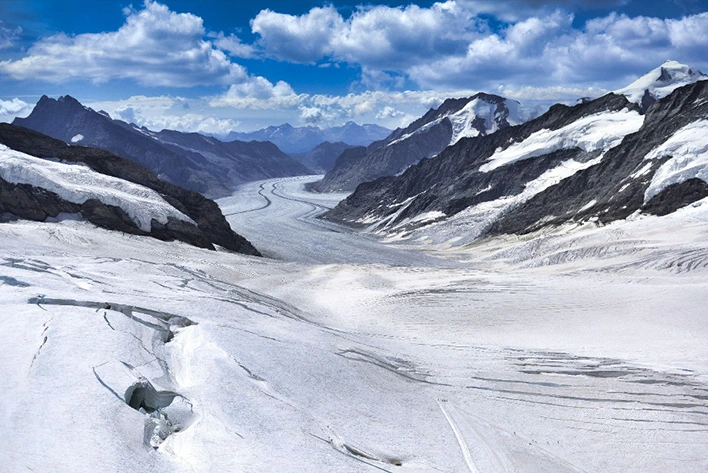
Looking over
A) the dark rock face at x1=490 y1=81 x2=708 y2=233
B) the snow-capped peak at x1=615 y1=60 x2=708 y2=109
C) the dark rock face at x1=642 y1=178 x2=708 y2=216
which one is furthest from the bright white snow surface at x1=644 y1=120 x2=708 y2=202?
the snow-capped peak at x1=615 y1=60 x2=708 y2=109

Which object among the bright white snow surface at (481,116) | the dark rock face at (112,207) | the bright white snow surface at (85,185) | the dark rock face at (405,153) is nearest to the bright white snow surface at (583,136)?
the dark rock face at (112,207)

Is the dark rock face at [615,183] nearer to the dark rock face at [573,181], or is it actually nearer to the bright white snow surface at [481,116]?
the dark rock face at [573,181]

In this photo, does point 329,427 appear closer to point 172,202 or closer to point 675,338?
point 675,338

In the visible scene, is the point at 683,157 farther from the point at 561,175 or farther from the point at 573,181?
the point at 561,175

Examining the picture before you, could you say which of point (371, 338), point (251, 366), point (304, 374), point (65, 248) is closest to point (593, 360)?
point (371, 338)

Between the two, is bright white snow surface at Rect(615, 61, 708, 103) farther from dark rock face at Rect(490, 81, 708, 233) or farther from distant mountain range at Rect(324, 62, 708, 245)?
dark rock face at Rect(490, 81, 708, 233)

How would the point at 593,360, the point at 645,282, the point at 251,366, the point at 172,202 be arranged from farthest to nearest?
the point at 172,202
the point at 645,282
the point at 593,360
the point at 251,366

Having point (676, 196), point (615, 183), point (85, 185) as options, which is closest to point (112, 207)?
point (85, 185)
